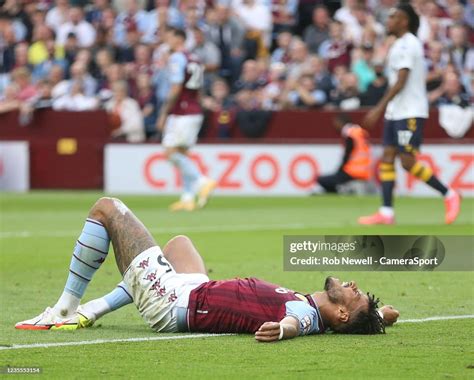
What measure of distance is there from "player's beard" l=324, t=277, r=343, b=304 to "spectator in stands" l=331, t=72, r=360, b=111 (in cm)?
1621

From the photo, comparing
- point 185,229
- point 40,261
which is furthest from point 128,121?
point 40,261

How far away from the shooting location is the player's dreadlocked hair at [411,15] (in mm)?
16031

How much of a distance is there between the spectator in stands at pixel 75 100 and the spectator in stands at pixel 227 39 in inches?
108

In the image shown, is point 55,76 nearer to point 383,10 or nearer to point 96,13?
point 96,13

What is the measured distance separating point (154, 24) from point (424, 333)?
65.7 feet

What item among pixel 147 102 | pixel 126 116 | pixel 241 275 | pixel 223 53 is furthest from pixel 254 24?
pixel 241 275

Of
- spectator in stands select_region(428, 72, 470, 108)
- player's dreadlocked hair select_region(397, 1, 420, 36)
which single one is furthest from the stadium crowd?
player's dreadlocked hair select_region(397, 1, 420, 36)

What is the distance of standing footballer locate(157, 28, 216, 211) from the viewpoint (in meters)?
19.8

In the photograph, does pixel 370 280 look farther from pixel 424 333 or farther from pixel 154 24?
pixel 154 24

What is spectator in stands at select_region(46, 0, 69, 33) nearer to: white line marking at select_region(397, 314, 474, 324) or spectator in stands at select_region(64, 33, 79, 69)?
spectator in stands at select_region(64, 33, 79, 69)

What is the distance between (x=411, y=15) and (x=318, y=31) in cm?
1013

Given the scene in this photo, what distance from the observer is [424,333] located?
845 centimetres

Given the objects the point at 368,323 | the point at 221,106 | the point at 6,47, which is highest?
the point at 6,47

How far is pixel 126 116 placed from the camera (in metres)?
25.0
